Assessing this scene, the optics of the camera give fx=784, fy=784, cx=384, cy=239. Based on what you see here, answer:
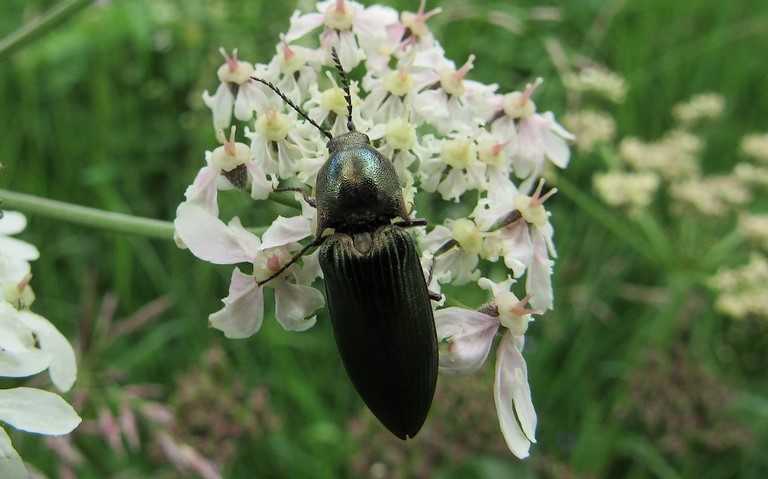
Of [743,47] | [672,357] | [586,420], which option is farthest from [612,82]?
[743,47]

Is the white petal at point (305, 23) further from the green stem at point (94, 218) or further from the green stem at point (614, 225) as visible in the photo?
the green stem at point (614, 225)

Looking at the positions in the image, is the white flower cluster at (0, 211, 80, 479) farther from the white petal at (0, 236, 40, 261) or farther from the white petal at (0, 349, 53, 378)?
the white petal at (0, 236, 40, 261)

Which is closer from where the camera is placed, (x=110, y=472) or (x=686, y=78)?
(x=110, y=472)

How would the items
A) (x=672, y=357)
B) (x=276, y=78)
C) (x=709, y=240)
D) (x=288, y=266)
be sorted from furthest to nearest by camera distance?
(x=709, y=240)
(x=672, y=357)
(x=276, y=78)
(x=288, y=266)

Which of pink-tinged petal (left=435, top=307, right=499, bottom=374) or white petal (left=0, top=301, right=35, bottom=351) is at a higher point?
white petal (left=0, top=301, right=35, bottom=351)

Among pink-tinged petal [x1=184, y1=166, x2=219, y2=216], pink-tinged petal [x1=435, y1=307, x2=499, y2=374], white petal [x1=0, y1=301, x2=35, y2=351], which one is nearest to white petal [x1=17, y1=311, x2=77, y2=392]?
white petal [x1=0, y1=301, x2=35, y2=351]

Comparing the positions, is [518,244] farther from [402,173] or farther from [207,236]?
[207,236]

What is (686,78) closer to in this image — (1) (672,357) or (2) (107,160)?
(1) (672,357)
